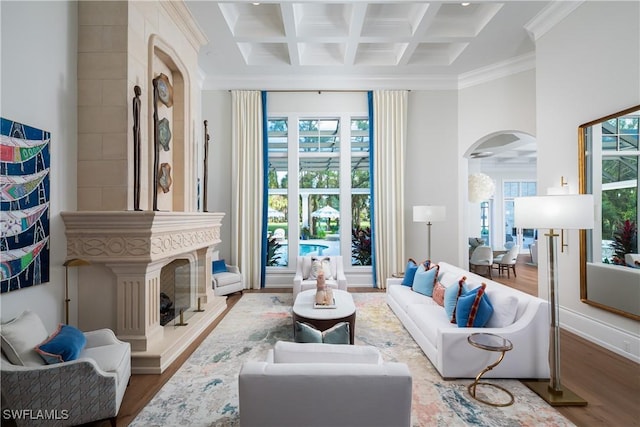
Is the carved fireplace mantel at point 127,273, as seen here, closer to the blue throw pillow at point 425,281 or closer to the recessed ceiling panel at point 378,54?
the blue throw pillow at point 425,281

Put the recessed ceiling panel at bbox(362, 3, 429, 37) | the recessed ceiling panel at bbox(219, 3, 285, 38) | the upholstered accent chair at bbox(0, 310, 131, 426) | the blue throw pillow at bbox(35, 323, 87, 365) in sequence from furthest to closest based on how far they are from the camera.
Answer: the recessed ceiling panel at bbox(219, 3, 285, 38)
the recessed ceiling panel at bbox(362, 3, 429, 37)
the blue throw pillow at bbox(35, 323, 87, 365)
the upholstered accent chair at bbox(0, 310, 131, 426)

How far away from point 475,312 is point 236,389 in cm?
222

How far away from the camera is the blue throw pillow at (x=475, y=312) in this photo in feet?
9.53

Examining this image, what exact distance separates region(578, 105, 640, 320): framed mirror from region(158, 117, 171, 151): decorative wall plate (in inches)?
195

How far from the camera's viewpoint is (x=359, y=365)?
1.78m

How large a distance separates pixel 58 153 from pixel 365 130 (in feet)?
16.5

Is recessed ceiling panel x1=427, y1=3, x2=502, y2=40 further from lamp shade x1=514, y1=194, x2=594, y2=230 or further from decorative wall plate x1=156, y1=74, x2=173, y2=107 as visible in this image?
decorative wall plate x1=156, y1=74, x2=173, y2=107

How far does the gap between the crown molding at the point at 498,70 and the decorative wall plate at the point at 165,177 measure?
5.51 meters

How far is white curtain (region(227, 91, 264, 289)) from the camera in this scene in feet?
20.1

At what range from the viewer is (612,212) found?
3.27 meters

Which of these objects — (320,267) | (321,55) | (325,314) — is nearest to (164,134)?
(325,314)

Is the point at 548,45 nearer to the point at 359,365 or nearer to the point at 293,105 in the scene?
the point at 293,105

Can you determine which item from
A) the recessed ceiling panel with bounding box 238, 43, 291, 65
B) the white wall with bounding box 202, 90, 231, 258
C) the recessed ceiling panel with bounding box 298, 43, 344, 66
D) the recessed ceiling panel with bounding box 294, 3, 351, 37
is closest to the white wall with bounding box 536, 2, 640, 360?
the recessed ceiling panel with bounding box 294, 3, 351, 37

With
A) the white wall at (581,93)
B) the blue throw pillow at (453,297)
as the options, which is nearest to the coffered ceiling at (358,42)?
the white wall at (581,93)
